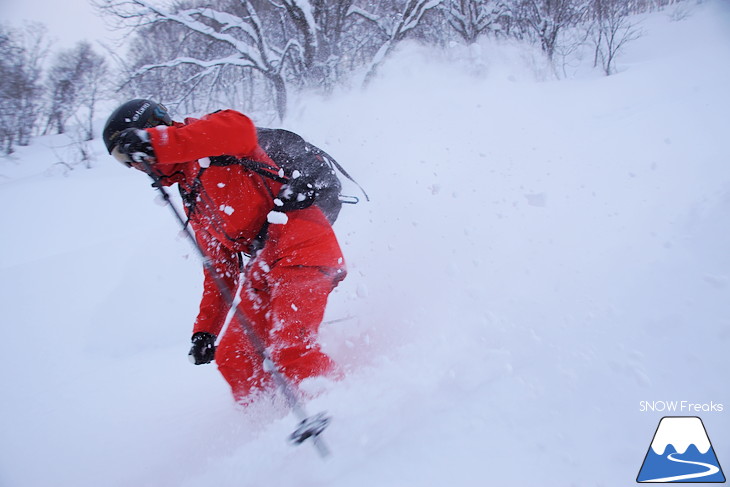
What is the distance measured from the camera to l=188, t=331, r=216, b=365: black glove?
1932 mm

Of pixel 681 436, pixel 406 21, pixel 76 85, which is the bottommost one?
pixel 681 436

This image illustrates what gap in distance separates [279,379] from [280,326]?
23 cm

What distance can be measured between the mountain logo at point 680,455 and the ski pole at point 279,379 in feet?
3.37

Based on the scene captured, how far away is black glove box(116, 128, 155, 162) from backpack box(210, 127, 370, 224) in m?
0.28

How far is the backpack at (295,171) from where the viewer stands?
1.79 meters

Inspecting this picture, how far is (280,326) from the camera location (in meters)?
1.70

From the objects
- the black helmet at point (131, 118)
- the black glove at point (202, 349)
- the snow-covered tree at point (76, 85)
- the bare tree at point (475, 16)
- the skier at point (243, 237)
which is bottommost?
the black glove at point (202, 349)

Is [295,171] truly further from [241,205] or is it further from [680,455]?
[680,455]

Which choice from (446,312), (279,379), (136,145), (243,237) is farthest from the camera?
(446,312)

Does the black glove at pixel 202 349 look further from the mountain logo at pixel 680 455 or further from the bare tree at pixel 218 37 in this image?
the bare tree at pixel 218 37

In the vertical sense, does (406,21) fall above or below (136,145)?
above

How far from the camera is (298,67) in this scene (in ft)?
38.9

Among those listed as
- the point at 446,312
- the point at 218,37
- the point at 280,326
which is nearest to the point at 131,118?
the point at 280,326

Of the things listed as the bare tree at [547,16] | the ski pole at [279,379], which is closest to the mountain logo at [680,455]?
the ski pole at [279,379]
